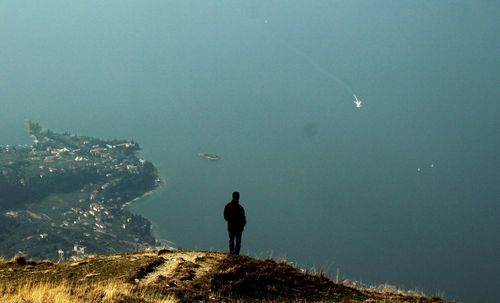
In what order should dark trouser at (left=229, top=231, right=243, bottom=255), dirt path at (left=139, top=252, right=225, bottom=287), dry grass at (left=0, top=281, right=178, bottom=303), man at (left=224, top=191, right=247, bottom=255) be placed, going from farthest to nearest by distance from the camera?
1. dark trouser at (left=229, top=231, right=243, bottom=255)
2. man at (left=224, top=191, right=247, bottom=255)
3. dirt path at (left=139, top=252, right=225, bottom=287)
4. dry grass at (left=0, top=281, right=178, bottom=303)

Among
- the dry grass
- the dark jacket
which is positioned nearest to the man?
the dark jacket

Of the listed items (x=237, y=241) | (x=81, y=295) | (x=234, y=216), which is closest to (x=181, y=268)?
(x=234, y=216)

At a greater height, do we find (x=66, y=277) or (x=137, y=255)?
(x=137, y=255)

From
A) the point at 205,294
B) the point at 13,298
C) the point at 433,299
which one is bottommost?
the point at 13,298

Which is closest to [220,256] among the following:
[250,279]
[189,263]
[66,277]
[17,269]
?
[189,263]

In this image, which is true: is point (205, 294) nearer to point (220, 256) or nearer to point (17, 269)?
point (220, 256)

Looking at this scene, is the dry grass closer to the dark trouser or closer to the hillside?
the hillside

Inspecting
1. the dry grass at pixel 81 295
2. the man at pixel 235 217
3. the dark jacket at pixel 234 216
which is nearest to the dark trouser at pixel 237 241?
the man at pixel 235 217

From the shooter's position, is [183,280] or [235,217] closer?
[183,280]

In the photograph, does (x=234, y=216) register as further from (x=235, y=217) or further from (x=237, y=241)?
(x=237, y=241)
